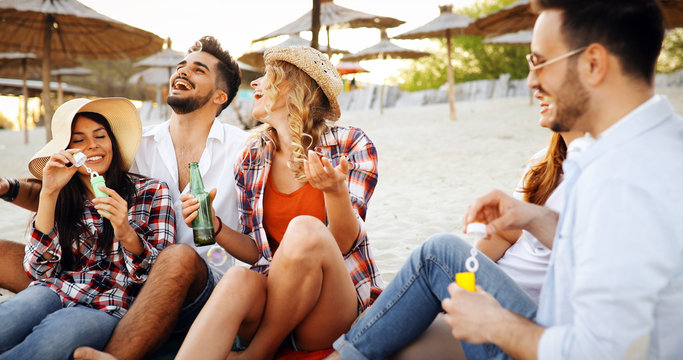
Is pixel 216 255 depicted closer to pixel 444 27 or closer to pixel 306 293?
pixel 306 293

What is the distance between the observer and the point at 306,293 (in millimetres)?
1974

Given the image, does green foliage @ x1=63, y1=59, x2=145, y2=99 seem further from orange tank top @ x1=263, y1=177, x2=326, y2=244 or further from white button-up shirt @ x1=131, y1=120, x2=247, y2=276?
orange tank top @ x1=263, y1=177, x2=326, y2=244

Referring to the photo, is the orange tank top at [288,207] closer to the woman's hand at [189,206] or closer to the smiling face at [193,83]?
the woman's hand at [189,206]

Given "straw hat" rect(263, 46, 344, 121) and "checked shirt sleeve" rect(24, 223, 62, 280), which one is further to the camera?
"straw hat" rect(263, 46, 344, 121)

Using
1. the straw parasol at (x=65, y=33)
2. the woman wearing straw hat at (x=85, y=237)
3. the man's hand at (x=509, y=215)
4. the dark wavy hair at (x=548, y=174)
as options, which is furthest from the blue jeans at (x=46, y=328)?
the straw parasol at (x=65, y=33)

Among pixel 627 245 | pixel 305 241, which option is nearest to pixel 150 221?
pixel 305 241

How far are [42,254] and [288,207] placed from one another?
1162mm

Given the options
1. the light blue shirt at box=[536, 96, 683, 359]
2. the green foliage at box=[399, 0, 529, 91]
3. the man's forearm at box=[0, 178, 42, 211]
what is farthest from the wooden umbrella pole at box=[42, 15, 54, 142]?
the green foliage at box=[399, 0, 529, 91]

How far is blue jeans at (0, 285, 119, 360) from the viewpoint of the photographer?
192 centimetres

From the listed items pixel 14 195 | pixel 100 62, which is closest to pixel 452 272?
pixel 14 195

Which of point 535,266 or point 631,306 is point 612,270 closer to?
point 631,306

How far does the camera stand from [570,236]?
3.77ft

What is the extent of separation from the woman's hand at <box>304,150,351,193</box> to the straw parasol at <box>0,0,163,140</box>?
25.3 ft

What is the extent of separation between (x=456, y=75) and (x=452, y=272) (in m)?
31.8
